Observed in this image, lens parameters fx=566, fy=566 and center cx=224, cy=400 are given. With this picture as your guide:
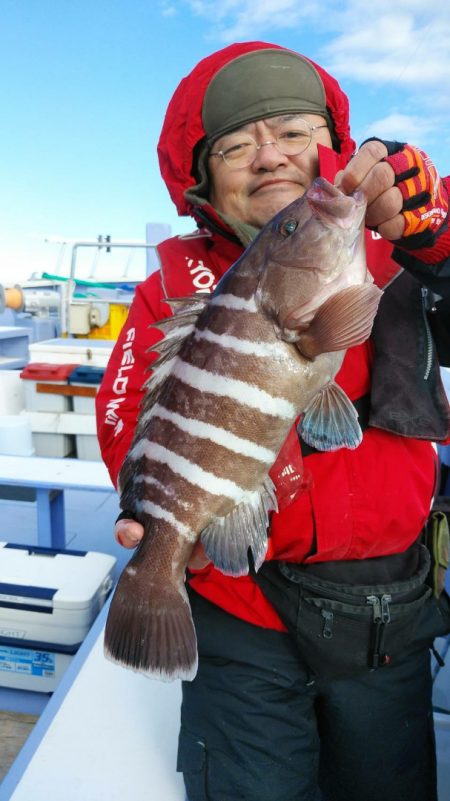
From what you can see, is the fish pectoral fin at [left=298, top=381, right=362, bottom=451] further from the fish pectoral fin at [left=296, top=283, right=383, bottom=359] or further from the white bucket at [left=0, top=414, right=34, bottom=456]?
the white bucket at [left=0, top=414, right=34, bottom=456]

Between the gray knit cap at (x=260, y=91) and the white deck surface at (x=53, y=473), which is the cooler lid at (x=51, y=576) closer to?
the white deck surface at (x=53, y=473)

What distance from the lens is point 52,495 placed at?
12.8 feet

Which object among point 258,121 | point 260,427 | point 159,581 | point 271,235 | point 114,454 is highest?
point 258,121

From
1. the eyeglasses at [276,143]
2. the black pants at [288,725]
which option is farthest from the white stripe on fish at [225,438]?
the eyeglasses at [276,143]

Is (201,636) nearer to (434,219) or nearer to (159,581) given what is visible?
(159,581)

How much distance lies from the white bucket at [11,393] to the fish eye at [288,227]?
6266mm

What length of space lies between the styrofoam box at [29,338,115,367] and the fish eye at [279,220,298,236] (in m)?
5.65

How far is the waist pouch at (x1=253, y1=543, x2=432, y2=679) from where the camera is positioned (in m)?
1.88

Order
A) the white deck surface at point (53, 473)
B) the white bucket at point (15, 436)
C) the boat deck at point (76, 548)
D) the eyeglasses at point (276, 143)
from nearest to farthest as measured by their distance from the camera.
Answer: the eyeglasses at point (276, 143) → the boat deck at point (76, 548) → the white deck surface at point (53, 473) → the white bucket at point (15, 436)

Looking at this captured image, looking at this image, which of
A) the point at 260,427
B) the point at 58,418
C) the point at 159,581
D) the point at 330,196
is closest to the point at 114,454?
the point at 159,581

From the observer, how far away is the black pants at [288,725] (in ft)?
6.32

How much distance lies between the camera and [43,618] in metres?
3.12

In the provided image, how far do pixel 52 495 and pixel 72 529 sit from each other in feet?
3.64

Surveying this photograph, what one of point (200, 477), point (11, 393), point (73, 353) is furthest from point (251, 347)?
point (11, 393)
